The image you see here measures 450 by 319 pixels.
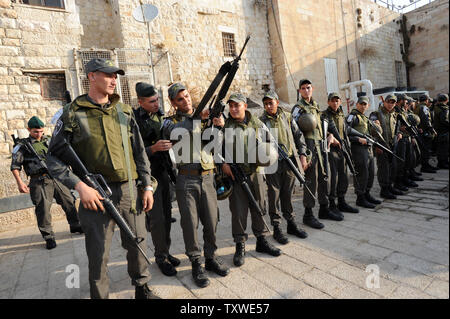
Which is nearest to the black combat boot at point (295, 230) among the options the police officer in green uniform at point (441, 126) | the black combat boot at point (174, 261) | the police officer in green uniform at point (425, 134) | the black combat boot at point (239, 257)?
the black combat boot at point (239, 257)

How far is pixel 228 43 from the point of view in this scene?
12094 millimetres

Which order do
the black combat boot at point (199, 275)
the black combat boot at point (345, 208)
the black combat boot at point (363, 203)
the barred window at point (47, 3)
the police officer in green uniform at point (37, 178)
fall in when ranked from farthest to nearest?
the barred window at point (47, 3) → the black combat boot at point (363, 203) → the black combat boot at point (345, 208) → the police officer in green uniform at point (37, 178) → the black combat boot at point (199, 275)

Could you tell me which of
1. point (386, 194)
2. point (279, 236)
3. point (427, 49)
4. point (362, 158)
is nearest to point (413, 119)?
point (386, 194)

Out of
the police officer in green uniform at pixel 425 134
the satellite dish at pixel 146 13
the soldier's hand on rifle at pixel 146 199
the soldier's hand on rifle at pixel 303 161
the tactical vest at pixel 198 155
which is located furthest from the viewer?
the satellite dish at pixel 146 13

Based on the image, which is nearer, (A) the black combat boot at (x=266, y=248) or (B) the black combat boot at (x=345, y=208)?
(A) the black combat boot at (x=266, y=248)

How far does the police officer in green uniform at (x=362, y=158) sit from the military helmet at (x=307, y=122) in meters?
1.27

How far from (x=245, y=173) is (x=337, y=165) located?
218 cm

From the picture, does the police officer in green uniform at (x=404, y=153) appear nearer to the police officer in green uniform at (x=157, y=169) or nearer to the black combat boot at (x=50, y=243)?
the police officer in green uniform at (x=157, y=169)

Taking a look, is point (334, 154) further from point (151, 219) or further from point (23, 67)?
point (23, 67)

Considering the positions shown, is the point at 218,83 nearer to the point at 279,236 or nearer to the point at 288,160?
the point at 288,160

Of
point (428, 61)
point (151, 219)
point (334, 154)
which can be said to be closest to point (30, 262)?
point (151, 219)

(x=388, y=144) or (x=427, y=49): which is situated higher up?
(x=427, y=49)

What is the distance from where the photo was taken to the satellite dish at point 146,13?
24.6 ft

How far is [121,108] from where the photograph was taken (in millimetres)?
2244
